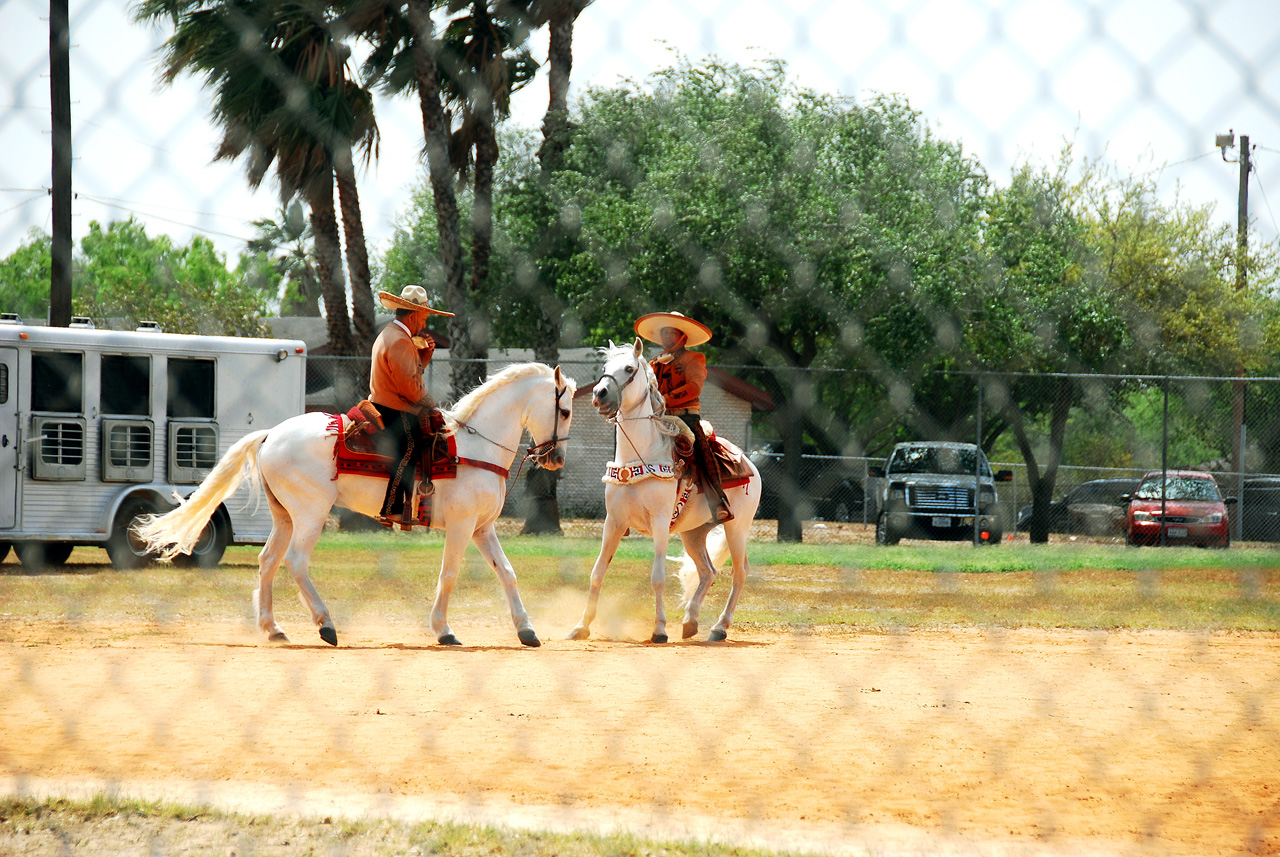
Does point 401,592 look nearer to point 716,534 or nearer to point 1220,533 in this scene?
point 716,534

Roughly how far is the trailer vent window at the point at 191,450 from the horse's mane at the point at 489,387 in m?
5.61

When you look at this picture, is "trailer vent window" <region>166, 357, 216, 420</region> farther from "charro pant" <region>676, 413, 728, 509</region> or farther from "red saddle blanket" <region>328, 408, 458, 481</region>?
"charro pant" <region>676, 413, 728, 509</region>

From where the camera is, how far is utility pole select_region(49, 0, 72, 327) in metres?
1.96

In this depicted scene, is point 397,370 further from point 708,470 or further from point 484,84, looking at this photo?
point 484,84

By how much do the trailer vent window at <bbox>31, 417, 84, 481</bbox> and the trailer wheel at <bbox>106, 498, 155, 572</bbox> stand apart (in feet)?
1.94

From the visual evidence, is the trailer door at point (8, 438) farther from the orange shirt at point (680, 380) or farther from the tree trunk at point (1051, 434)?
the tree trunk at point (1051, 434)

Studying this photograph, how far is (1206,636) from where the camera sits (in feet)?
29.1

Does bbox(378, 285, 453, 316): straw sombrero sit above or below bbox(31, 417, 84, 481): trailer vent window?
above

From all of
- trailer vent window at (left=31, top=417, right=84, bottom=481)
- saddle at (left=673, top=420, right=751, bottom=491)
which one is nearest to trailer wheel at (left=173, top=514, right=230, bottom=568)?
trailer vent window at (left=31, top=417, right=84, bottom=481)

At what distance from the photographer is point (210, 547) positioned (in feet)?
41.1

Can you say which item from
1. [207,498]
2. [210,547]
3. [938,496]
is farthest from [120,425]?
[938,496]

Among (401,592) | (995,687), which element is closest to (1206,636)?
(995,687)

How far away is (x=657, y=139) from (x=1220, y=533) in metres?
14.9

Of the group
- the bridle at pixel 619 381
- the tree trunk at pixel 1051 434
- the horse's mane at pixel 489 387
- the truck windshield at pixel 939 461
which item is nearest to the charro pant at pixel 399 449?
the horse's mane at pixel 489 387
